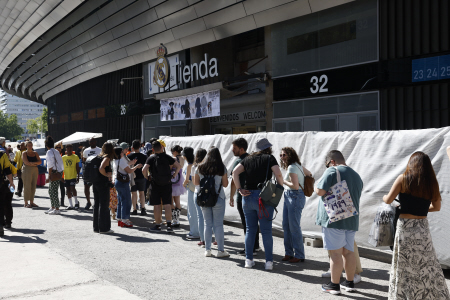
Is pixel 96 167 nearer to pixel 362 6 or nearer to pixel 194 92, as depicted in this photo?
pixel 362 6

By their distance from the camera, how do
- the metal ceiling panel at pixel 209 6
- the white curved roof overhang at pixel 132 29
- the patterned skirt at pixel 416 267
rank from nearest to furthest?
the patterned skirt at pixel 416 267 → the white curved roof overhang at pixel 132 29 → the metal ceiling panel at pixel 209 6

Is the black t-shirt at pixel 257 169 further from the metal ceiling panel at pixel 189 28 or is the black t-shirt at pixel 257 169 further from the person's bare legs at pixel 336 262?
the metal ceiling panel at pixel 189 28

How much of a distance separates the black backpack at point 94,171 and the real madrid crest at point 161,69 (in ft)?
51.0

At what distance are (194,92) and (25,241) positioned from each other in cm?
1492

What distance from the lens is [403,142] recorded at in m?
6.57

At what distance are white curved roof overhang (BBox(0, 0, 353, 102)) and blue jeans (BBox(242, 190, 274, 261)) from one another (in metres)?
10.8

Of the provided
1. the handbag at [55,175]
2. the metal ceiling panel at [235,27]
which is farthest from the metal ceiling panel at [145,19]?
the handbag at [55,175]

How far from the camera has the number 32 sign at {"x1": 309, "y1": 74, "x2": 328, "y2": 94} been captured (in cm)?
1585

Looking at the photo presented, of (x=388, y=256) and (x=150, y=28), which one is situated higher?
(x=150, y=28)

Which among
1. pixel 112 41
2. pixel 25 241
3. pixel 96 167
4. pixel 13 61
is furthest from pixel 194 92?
pixel 13 61

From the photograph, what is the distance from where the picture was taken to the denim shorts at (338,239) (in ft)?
16.9

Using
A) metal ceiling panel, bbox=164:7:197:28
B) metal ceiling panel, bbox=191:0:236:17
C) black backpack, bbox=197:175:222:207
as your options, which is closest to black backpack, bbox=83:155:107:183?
black backpack, bbox=197:175:222:207

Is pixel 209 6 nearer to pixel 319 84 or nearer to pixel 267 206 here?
pixel 319 84

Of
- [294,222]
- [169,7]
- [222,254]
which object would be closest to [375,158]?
[294,222]
